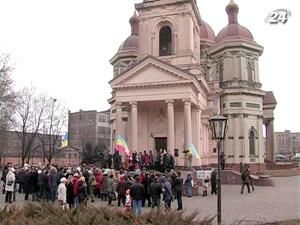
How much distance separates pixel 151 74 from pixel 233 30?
24216 millimetres

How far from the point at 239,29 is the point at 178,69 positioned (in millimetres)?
24660

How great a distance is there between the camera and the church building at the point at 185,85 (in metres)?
40.2

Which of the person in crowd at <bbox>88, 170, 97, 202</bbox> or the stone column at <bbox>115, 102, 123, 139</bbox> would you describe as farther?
the stone column at <bbox>115, 102, 123, 139</bbox>

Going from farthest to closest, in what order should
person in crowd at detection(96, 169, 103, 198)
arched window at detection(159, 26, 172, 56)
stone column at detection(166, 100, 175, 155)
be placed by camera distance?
arched window at detection(159, 26, 172, 56), stone column at detection(166, 100, 175, 155), person in crowd at detection(96, 169, 103, 198)

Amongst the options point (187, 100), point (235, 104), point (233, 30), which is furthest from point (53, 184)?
point (233, 30)

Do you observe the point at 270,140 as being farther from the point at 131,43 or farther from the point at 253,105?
the point at 131,43

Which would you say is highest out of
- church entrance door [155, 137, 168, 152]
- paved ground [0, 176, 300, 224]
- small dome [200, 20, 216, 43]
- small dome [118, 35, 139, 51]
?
small dome [200, 20, 216, 43]

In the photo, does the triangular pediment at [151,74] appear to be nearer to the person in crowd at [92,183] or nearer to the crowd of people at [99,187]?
the crowd of people at [99,187]

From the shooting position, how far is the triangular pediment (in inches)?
1555

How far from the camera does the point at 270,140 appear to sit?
68125mm

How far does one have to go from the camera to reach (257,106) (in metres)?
58.2

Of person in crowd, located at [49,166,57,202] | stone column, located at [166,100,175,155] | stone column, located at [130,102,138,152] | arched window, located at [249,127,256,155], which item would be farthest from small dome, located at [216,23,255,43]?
person in crowd, located at [49,166,57,202]

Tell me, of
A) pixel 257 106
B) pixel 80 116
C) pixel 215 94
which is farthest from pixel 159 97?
pixel 80 116

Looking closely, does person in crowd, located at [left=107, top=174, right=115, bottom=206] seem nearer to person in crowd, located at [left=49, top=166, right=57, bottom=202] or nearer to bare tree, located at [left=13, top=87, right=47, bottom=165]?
person in crowd, located at [left=49, top=166, right=57, bottom=202]
